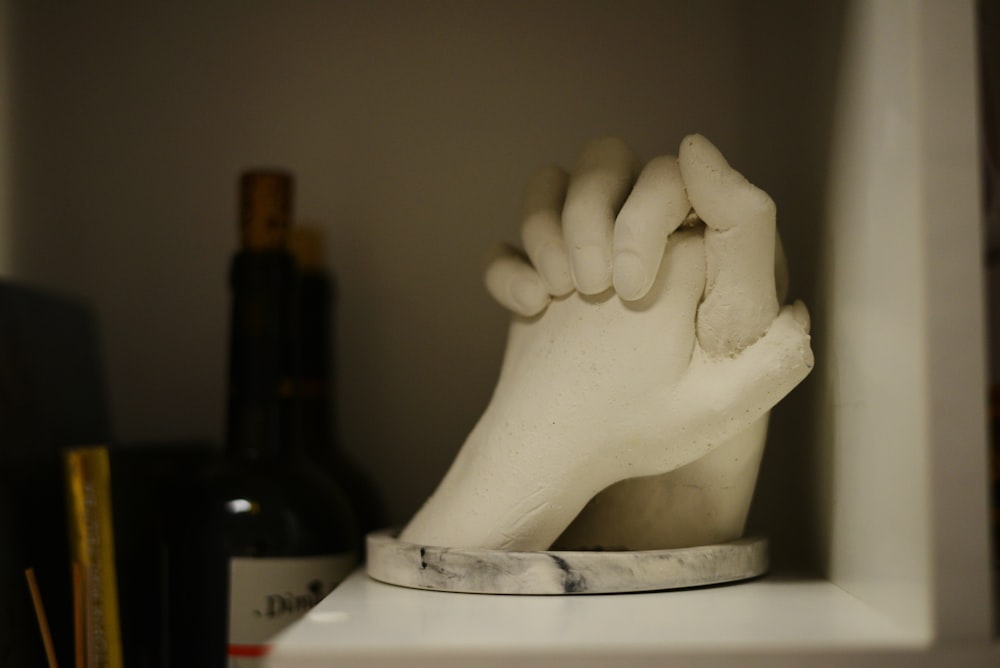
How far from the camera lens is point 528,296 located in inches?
21.9

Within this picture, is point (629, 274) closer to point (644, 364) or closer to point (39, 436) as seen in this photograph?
point (644, 364)

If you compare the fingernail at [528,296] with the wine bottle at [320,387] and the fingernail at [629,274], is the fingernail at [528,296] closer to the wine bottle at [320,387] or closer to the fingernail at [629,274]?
the fingernail at [629,274]

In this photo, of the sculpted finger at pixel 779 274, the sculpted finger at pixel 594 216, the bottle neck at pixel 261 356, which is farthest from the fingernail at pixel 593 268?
the bottle neck at pixel 261 356

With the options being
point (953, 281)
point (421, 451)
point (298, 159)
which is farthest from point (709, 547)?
point (298, 159)

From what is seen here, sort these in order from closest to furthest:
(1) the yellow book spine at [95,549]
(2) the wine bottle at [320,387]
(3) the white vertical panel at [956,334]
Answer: (3) the white vertical panel at [956,334], (1) the yellow book spine at [95,549], (2) the wine bottle at [320,387]

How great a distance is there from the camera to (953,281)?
390 mm

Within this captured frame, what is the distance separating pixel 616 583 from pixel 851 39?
11.7 inches

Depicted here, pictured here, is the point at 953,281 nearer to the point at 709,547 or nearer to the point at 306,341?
the point at 709,547

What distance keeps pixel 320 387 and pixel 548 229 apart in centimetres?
26

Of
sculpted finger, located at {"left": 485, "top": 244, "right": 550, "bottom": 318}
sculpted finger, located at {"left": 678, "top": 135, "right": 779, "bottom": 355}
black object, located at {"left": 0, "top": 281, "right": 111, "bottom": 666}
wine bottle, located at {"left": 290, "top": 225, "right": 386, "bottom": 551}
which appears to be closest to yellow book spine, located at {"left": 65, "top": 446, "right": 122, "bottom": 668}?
black object, located at {"left": 0, "top": 281, "right": 111, "bottom": 666}

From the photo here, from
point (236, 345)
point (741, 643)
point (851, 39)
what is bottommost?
point (741, 643)

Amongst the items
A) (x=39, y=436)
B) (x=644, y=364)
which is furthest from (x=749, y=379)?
(x=39, y=436)

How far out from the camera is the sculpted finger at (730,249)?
1.60ft

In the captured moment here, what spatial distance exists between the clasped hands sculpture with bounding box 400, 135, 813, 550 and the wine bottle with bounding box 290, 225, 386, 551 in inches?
7.3
